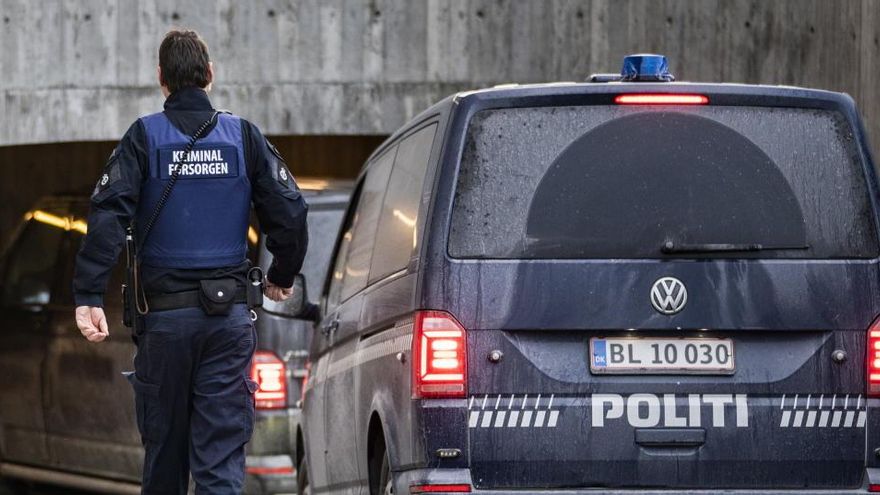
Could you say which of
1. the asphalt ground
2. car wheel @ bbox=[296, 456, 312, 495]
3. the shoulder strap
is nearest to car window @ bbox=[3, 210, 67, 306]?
the asphalt ground

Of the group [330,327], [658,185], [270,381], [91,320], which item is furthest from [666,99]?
[270,381]

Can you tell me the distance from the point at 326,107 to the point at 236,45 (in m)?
0.94

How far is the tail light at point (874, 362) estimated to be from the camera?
6480 millimetres

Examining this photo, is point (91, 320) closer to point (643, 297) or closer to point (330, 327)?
point (330, 327)

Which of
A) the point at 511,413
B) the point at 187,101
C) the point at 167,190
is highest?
the point at 187,101

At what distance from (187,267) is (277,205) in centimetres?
41

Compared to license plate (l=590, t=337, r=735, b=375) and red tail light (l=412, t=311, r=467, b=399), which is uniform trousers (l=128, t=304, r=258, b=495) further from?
license plate (l=590, t=337, r=735, b=375)

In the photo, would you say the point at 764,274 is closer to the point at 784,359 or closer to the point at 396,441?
the point at 784,359

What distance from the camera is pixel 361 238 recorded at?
810 cm

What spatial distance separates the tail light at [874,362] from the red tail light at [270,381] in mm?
4594

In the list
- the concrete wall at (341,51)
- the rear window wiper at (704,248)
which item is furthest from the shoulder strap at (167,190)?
the concrete wall at (341,51)

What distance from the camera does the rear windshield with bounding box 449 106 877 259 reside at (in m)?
6.41

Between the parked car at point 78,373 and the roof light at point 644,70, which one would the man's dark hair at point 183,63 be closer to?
the roof light at point 644,70

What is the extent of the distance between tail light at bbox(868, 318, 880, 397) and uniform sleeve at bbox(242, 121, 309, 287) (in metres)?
2.07
